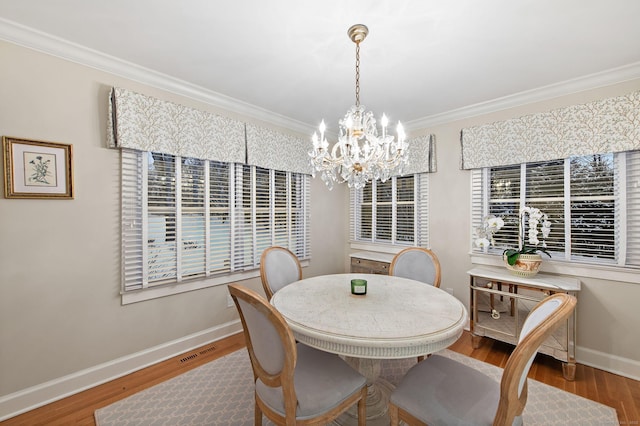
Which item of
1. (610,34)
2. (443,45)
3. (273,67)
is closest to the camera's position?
(610,34)

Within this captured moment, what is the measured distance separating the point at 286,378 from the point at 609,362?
9.71 feet

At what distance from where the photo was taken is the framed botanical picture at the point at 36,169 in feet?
6.09

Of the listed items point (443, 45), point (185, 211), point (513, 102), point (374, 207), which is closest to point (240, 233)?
point (185, 211)

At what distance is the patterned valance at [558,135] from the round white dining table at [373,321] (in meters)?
1.81

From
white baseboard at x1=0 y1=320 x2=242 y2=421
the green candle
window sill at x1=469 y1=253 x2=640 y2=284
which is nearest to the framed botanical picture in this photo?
white baseboard at x1=0 y1=320 x2=242 y2=421

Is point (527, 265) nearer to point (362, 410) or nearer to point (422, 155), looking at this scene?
point (422, 155)

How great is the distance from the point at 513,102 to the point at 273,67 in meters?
2.49

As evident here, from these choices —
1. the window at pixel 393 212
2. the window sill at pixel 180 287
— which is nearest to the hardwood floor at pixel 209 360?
the window sill at pixel 180 287

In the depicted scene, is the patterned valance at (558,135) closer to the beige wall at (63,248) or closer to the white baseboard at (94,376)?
the beige wall at (63,248)

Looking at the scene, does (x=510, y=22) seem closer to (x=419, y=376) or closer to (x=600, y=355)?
(x=419, y=376)

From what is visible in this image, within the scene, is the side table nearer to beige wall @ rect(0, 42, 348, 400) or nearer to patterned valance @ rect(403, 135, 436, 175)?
patterned valance @ rect(403, 135, 436, 175)

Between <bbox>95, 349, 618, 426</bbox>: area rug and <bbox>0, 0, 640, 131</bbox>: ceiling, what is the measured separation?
8.51ft

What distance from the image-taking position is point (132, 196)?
2.36 metres

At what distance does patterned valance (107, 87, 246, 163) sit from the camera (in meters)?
2.22
